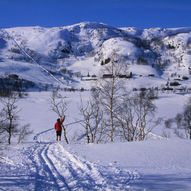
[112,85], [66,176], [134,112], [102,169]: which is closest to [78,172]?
[66,176]

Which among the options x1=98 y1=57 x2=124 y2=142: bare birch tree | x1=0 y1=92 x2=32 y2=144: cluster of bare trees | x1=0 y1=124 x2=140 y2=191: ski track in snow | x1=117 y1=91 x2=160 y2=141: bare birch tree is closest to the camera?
x1=0 y1=124 x2=140 y2=191: ski track in snow

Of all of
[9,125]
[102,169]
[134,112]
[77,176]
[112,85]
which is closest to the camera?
[77,176]

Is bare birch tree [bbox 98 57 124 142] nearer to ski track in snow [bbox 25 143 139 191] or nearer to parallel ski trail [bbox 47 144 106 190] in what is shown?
parallel ski trail [bbox 47 144 106 190]

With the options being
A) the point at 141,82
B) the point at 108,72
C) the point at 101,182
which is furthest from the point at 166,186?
the point at 141,82

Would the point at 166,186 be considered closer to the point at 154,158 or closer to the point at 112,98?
the point at 154,158

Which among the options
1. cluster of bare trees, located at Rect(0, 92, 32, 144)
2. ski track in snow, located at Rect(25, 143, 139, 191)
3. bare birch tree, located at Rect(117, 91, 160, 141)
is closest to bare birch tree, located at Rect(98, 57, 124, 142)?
bare birch tree, located at Rect(117, 91, 160, 141)

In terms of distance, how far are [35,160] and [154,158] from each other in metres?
4.55

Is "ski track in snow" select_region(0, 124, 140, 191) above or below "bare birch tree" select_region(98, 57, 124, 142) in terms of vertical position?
below

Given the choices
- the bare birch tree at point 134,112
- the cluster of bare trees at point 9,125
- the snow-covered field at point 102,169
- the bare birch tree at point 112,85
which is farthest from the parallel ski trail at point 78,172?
the bare birch tree at point 134,112

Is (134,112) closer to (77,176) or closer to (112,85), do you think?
(112,85)

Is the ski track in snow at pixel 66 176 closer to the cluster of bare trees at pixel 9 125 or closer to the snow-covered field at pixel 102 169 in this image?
the snow-covered field at pixel 102 169

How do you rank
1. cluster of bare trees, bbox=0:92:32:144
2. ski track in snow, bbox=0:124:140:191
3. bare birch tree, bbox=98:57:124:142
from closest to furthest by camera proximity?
ski track in snow, bbox=0:124:140:191 → bare birch tree, bbox=98:57:124:142 → cluster of bare trees, bbox=0:92:32:144

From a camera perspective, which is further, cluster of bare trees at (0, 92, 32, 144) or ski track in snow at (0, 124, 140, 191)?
cluster of bare trees at (0, 92, 32, 144)

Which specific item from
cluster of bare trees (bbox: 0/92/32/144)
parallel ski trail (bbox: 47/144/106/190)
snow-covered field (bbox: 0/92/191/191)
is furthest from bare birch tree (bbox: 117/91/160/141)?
cluster of bare trees (bbox: 0/92/32/144)
